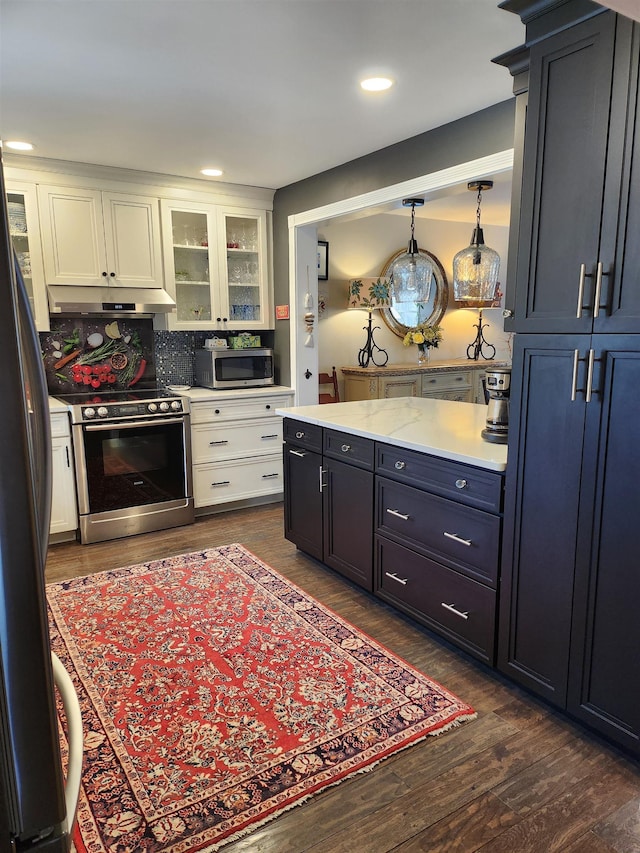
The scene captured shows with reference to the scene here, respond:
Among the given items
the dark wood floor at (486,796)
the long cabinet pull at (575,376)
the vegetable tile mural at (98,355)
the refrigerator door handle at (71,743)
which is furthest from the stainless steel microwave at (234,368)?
the refrigerator door handle at (71,743)

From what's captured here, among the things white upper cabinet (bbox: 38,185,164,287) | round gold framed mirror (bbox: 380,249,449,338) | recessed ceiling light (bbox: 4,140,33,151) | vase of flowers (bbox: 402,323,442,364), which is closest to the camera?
recessed ceiling light (bbox: 4,140,33,151)

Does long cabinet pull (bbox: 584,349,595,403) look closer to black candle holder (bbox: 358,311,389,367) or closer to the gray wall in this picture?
the gray wall

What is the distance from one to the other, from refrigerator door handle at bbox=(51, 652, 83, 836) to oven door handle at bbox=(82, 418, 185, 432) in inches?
115

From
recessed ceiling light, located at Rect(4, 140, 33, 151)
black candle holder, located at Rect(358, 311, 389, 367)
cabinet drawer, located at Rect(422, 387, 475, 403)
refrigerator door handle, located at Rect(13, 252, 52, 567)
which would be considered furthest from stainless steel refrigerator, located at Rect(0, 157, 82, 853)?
cabinet drawer, located at Rect(422, 387, 475, 403)

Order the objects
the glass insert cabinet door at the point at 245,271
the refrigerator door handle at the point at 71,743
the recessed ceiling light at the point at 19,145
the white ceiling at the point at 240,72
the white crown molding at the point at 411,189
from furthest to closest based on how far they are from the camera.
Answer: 1. the glass insert cabinet door at the point at 245,271
2. the recessed ceiling light at the point at 19,145
3. the white crown molding at the point at 411,189
4. the white ceiling at the point at 240,72
5. the refrigerator door handle at the point at 71,743

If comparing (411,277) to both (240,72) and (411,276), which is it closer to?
(411,276)

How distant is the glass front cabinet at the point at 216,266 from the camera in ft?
13.8

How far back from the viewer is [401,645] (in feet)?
8.22

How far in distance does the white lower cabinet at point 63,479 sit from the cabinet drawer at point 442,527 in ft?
6.82

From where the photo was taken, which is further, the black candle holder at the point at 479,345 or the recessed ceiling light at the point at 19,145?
the black candle holder at the point at 479,345

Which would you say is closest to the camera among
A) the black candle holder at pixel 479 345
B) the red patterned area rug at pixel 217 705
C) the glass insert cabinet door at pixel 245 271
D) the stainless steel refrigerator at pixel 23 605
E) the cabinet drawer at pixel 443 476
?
the stainless steel refrigerator at pixel 23 605

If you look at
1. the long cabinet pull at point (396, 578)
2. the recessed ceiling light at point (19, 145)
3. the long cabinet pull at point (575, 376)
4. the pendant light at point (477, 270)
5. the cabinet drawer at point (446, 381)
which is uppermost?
the recessed ceiling light at point (19, 145)

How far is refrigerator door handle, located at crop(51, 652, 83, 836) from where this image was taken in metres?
0.78

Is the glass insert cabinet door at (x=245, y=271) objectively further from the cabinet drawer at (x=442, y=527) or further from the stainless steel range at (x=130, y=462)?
the cabinet drawer at (x=442, y=527)
